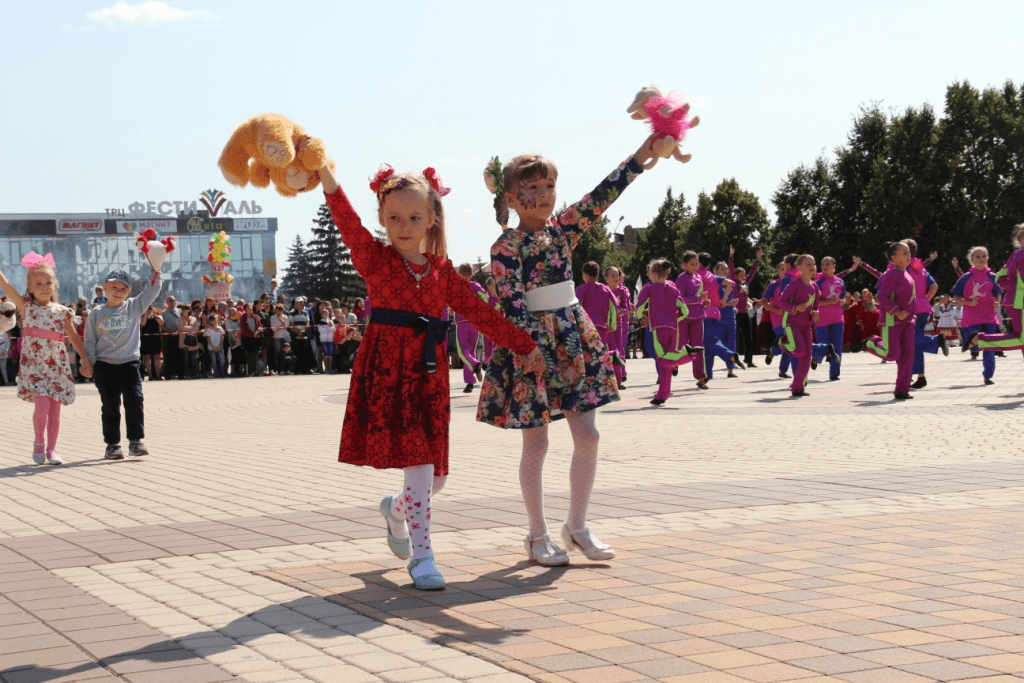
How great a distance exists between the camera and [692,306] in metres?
17.7

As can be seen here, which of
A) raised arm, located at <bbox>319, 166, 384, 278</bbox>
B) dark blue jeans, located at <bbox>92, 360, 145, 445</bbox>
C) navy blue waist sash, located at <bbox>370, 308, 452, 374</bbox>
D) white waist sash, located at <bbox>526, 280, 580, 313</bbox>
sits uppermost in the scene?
raised arm, located at <bbox>319, 166, 384, 278</bbox>

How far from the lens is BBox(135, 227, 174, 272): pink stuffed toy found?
33.4 feet

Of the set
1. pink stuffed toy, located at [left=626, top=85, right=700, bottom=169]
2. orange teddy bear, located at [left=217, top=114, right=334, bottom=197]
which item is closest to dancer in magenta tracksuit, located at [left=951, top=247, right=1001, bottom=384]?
pink stuffed toy, located at [left=626, top=85, right=700, bottom=169]

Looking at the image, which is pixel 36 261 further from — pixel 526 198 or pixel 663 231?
pixel 663 231

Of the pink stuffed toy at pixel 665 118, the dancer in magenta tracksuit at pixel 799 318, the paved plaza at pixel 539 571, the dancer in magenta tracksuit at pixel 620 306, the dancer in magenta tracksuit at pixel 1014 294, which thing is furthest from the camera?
the dancer in magenta tracksuit at pixel 620 306

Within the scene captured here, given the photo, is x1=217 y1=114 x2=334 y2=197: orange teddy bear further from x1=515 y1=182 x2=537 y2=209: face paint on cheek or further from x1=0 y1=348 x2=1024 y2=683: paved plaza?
x1=0 y1=348 x2=1024 y2=683: paved plaza

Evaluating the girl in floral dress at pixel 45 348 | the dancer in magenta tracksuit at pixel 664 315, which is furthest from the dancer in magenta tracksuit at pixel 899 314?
the girl in floral dress at pixel 45 348

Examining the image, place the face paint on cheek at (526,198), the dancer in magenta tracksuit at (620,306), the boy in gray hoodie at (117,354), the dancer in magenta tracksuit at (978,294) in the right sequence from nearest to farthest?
the face paint on cheek at (526,198)
the boy in gray hoodie at (117,354)
the dancer in magenta tracksuit at (620,306)
the dancer in magenta tracksuit at (978,294)

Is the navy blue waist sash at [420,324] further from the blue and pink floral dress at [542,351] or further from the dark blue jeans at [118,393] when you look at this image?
the dark blue jeans at [118,393]

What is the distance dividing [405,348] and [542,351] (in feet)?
2.18

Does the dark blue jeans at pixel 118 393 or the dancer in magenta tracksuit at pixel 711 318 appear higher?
the dancer in magenta tracksuit at pixel 711 318

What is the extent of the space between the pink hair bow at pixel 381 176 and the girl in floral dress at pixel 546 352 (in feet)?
2.01

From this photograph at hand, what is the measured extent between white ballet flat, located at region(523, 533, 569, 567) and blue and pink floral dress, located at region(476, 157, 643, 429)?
0.53 meters

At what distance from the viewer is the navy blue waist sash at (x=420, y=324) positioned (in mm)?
5285
